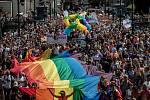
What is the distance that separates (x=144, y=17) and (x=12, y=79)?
35.5 m

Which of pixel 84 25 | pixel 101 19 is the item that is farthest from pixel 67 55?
pixel 101 19

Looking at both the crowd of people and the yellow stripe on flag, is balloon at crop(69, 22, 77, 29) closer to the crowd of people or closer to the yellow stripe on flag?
the crowd of people

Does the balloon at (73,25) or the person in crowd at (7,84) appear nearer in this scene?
the person in crowd at (7,84)

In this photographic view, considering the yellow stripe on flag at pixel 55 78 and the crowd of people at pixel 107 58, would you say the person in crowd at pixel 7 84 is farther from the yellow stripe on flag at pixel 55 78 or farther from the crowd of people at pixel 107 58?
the yellow stripe on flag at pixel 55 78

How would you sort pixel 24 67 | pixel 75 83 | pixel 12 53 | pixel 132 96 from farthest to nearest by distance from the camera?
pixel 12 53 < pixel 24 67 < pixel 75 83 < pixel 132 96

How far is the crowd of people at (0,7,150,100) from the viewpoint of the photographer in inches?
742

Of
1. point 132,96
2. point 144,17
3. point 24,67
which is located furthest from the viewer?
point 144,17

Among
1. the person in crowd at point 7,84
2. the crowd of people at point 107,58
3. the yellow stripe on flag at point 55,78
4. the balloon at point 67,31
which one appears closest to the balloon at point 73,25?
the balloon at point 67,31

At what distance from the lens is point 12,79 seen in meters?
20.6

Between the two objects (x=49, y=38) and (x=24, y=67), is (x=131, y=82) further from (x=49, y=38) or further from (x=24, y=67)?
(x=49, y=38)

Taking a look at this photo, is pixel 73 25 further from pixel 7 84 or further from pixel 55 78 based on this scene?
pixel 7 84

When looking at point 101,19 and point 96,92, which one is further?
point 101,19

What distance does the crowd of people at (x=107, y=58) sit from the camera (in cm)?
1886

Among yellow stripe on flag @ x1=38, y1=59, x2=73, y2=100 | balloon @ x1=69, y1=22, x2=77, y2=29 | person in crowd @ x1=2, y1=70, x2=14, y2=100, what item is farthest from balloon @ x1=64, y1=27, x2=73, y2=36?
person in crowd @ x1=2, y1=70, x2=14, y2=100
